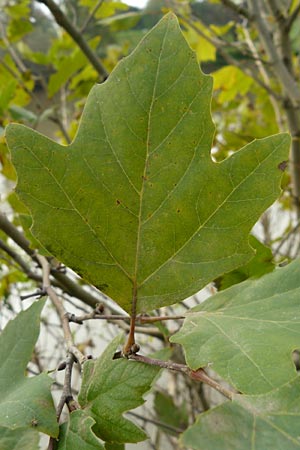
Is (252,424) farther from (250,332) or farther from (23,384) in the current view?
(23,384)

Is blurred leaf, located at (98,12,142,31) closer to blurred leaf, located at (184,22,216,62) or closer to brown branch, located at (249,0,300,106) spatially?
blurred leaf, located at (184,22,216,62)

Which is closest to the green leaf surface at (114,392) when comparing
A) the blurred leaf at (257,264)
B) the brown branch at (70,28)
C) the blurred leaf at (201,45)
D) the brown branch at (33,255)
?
the blurred leaf at (257,264)

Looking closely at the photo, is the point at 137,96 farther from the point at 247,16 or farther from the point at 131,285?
the point at 247,16

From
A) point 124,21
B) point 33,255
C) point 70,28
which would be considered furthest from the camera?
point 124,21

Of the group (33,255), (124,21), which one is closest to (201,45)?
(124,21)

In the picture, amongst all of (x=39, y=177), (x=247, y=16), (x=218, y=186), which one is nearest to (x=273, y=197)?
(x=218, y=186)

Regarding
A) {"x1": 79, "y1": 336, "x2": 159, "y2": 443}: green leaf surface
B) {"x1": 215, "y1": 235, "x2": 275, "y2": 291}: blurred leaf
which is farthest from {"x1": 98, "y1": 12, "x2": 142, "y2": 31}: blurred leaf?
{"x1": 79, "y1": 336, "x2": 159, "y2": 443}: green leaf surface

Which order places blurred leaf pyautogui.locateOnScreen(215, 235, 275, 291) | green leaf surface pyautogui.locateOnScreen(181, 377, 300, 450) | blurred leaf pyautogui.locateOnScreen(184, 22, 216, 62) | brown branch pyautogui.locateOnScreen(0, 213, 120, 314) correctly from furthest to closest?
1. blurred leaf pyautogui.locateOnScreen(184, 22, 216, 62)
2. brown branch pyautogui.locateOnScreen(0, 213, 120, 314)
3. blurred leaf pyautogui.locateOnScreen(215, 235, 275, 291)
4. green leaf surface pyautogui.locateOnScreen(181, 377, 300, 450)
